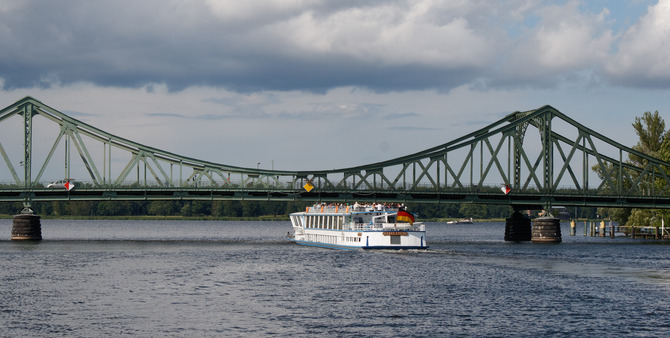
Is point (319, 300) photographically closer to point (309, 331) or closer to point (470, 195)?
point (309, 331)

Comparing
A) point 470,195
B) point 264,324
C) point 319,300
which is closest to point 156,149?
point 470,195

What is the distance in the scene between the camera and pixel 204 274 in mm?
80000

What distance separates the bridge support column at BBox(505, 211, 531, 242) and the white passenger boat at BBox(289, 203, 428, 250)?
126 feet

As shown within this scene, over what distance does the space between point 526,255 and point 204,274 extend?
132ft

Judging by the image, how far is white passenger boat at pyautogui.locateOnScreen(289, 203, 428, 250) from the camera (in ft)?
340

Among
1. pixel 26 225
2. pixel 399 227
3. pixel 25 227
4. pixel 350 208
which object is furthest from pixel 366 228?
pixel 25 227

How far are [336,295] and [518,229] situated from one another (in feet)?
292

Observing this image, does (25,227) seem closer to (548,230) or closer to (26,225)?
(26,225)

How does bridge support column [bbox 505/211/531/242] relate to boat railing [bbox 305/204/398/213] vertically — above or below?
below

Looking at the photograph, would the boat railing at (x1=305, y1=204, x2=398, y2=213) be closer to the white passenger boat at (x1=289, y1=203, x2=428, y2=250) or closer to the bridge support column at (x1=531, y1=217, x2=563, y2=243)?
the white passenger boat at (x1=289, y1=203, x2=428, y2=250)

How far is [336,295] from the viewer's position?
64.6 m

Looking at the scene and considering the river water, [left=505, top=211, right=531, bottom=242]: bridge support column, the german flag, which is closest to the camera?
the river water

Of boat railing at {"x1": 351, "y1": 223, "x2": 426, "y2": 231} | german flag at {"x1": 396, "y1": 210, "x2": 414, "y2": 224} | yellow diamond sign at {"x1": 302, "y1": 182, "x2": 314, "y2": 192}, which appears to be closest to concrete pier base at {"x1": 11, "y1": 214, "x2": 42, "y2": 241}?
yellow diamond sign at {"x1": 302, "y1": 182, "x2": 314, "y2": 192}

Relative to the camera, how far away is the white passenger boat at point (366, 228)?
104m
